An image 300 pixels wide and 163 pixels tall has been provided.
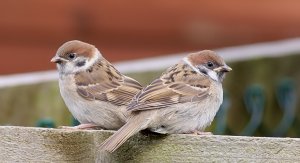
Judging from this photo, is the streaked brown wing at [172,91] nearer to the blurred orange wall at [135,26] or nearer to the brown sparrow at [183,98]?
the brown sparrow at [183,98]

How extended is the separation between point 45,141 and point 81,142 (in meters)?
0.11

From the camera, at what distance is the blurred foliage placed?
14.8 feet

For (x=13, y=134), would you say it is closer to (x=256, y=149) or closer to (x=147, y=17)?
(x=256, y=149)

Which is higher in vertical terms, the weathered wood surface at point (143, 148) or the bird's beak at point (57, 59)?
the bird's beak at point (57, 59)

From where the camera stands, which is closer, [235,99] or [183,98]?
[183,98]

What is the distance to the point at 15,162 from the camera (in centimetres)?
276

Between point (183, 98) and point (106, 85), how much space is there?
0.48 metres

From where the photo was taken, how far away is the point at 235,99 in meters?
5.37

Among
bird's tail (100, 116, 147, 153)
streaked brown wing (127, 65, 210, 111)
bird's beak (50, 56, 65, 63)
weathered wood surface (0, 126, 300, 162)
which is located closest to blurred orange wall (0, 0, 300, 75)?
bird's beak (50, 56, 65, 63)

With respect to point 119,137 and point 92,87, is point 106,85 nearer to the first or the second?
point 92,87

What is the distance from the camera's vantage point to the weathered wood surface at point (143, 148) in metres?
2.70

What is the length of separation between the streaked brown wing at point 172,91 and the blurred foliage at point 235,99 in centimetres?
67

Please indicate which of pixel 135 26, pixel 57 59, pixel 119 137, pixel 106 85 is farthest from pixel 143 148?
pixel 135 26

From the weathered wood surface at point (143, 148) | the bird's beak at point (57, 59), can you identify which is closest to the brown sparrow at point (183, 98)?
the weathered wood surface at point (143, 148)
